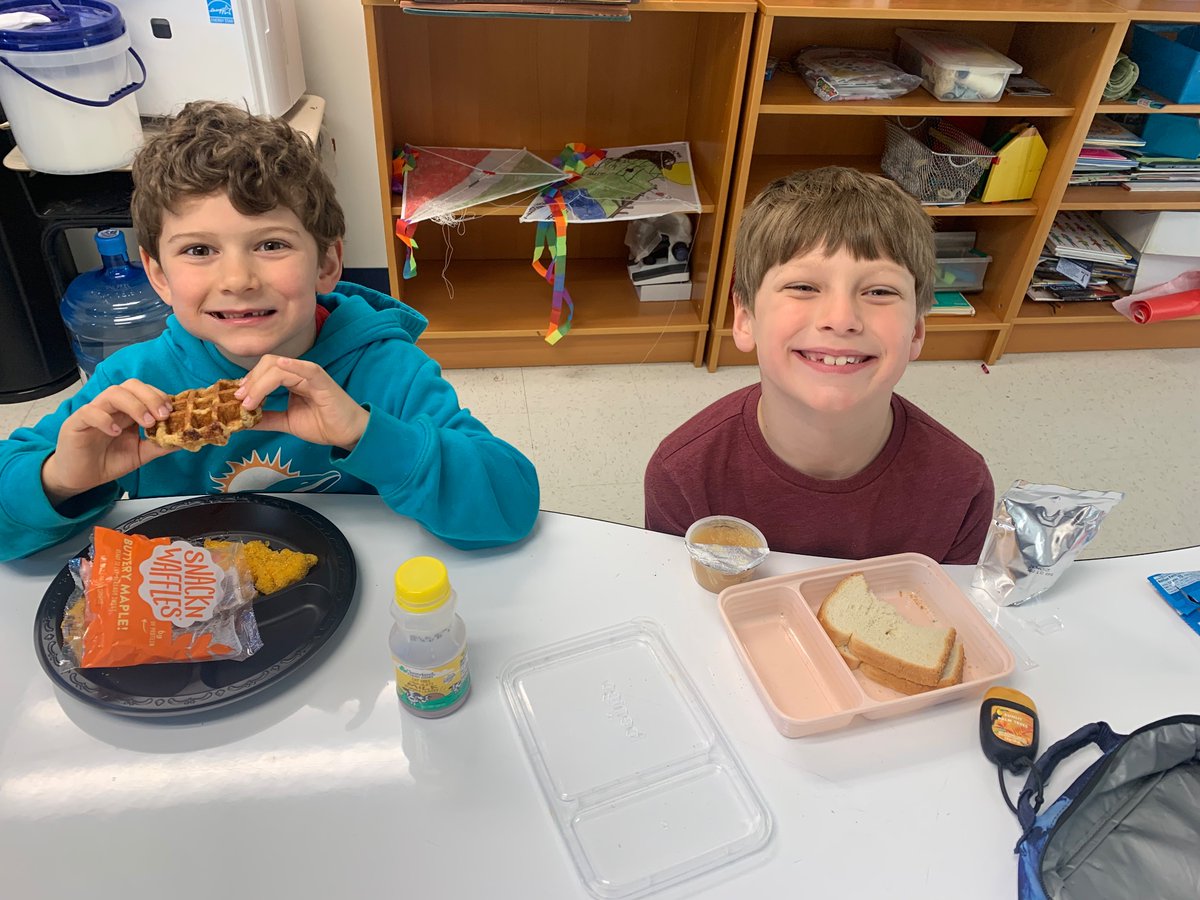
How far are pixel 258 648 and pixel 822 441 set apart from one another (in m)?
0.75

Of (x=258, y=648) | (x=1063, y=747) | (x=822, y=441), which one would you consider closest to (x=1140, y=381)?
(x=822, y=441)

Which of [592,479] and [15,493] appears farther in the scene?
[592,479]

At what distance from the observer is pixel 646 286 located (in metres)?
2.64

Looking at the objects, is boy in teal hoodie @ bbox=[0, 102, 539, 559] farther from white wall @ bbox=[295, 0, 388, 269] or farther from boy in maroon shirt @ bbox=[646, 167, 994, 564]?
white wall @ bbox=[295, 0, 388, 269]

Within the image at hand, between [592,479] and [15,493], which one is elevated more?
[15,493]

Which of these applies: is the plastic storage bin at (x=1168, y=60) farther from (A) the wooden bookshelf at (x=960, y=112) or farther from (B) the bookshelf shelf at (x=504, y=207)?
(B) the bookshelf shelf at (x=504, y=207)

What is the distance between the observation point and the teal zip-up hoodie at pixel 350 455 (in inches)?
37.0

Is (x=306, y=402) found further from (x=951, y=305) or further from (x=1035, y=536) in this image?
(x=951, y=305)

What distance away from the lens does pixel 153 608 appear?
787mm

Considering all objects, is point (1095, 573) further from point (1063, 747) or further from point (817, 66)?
point (817, 66)

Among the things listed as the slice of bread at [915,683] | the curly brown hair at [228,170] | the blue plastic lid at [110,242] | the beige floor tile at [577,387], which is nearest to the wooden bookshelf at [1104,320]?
the beige floor tile at [577,387]

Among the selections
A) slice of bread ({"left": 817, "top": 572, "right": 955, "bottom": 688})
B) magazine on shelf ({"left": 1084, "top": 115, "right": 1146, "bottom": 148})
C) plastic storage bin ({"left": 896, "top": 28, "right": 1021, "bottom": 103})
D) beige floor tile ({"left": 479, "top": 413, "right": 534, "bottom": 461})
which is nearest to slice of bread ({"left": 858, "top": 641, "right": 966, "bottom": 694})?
slice of bread ({"left": 817, "top": 572, "right": 955, "bottom": 688})

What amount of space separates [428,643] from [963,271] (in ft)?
8.19

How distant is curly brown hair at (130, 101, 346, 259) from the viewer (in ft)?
3.27
